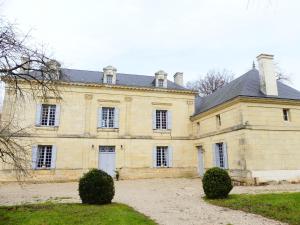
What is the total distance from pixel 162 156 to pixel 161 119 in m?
2.61

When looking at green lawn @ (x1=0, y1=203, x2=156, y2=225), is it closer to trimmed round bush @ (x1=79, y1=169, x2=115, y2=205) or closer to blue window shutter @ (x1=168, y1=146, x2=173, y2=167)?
trimmed round bush @ (x1=79, y1=169, x2=115, y2=205)

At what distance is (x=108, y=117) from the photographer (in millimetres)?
18094

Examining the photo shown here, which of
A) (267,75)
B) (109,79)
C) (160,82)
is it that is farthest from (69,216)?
(160,82)

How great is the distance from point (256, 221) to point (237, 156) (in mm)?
8100

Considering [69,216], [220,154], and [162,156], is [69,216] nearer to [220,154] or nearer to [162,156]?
[220,154]

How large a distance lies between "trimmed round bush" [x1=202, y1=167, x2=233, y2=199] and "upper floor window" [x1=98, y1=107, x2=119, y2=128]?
9.96 metres

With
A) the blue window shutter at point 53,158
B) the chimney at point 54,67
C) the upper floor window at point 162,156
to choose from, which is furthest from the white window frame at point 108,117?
the chimney at point 54,67

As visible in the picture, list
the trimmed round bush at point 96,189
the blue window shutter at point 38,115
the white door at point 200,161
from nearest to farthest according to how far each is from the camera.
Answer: the trimmed round bush at point 96,189 < the blue window shutter at point 38,115 < the white door at point 200,161

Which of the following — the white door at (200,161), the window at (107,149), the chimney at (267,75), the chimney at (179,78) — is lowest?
the white door at (200,161)

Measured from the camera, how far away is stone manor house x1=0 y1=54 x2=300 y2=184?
1364 cm

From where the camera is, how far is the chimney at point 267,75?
14.4 metres

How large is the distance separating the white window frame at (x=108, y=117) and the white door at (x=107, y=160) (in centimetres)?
150

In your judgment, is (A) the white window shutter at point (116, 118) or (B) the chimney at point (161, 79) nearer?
(A) the white window shutter at point (116, 118)

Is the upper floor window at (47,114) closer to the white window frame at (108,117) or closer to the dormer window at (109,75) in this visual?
the white window frame at (108,117)
